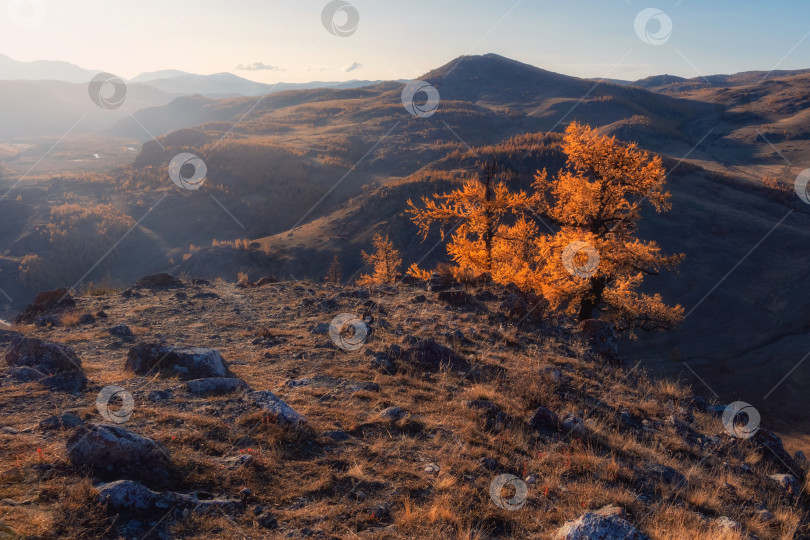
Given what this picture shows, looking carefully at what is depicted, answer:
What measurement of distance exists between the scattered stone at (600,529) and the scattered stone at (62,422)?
5617 millimetres

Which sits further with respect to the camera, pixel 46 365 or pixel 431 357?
pixel 431 357

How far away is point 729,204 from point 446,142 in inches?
1725

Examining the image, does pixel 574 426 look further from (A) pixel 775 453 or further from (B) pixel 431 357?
(A) pixel 775 453

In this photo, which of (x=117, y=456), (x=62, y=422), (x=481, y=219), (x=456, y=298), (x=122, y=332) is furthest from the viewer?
(x=481, y=219)

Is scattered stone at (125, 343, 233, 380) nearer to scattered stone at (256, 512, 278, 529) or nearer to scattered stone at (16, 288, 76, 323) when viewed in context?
scattered stone at (256, 512, 278, 529)

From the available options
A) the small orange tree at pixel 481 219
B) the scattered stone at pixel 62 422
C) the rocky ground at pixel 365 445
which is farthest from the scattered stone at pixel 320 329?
the small orange tree at pixel 481 219

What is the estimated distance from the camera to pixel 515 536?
13.4 ft

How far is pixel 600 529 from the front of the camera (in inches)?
145

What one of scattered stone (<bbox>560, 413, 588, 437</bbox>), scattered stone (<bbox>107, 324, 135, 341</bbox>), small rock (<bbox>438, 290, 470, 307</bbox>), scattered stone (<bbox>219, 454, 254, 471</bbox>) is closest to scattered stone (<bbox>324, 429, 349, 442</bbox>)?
scattered stone (<bbox>219, 454, 254, 471</bbox>)

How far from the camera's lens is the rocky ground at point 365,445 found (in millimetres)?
3896

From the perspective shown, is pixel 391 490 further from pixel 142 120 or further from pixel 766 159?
pixel 142 120

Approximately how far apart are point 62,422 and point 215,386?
2001mm

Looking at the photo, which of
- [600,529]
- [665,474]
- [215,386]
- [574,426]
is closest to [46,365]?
[215,386]

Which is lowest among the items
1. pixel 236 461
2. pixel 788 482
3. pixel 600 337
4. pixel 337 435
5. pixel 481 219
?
pixel 788 482
